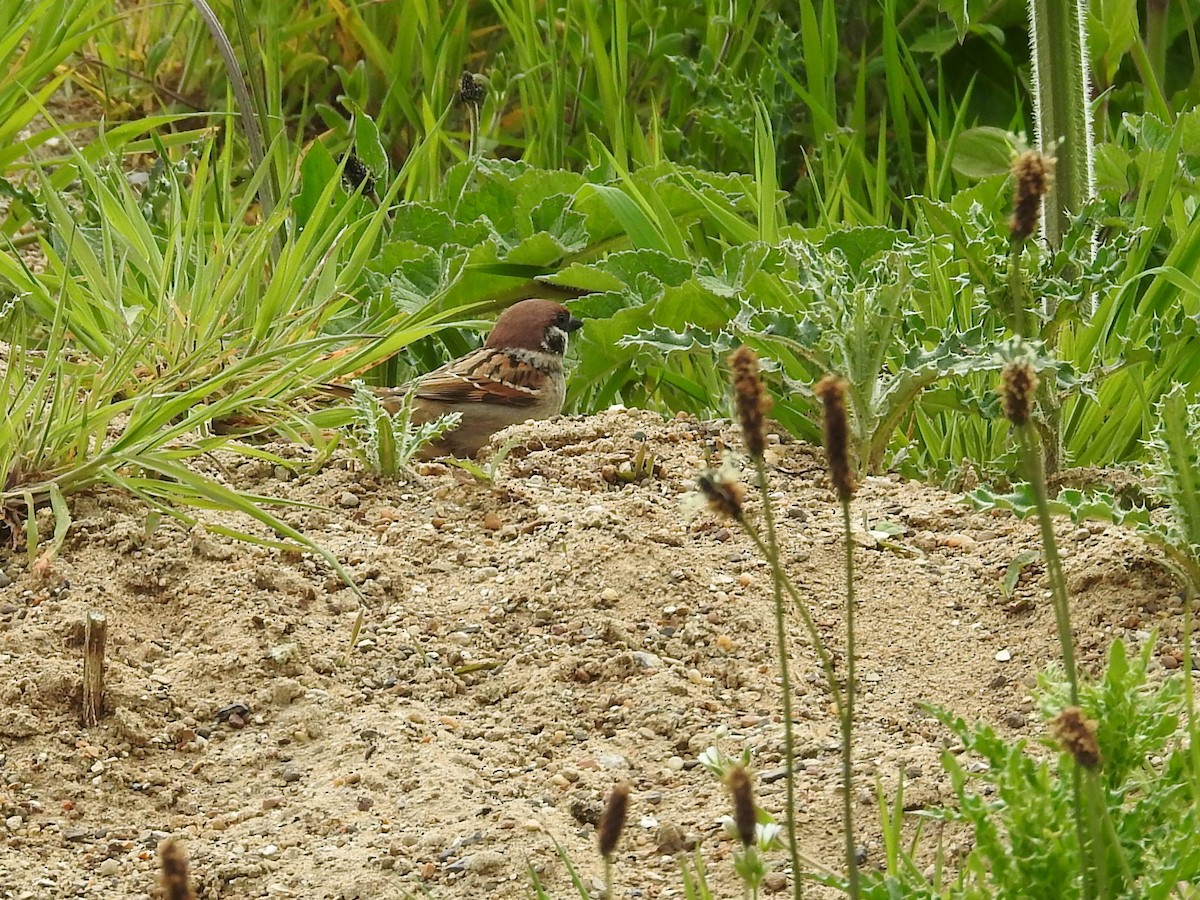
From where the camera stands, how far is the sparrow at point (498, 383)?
173 inches

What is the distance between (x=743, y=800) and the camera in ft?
4.94

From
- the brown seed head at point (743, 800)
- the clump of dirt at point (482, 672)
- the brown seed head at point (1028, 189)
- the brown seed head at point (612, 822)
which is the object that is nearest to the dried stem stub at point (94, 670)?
the clump of dirt at point (482, 672)

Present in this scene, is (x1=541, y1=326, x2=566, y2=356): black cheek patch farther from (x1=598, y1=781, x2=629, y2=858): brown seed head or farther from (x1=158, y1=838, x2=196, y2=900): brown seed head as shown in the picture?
(x1=158, y1=838, x2=196, y2=900): brown seed head

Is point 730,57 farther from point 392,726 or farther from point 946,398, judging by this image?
point 392,726

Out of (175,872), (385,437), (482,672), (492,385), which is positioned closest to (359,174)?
(492,385)

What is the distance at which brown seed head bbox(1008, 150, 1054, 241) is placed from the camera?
1569 millimetres

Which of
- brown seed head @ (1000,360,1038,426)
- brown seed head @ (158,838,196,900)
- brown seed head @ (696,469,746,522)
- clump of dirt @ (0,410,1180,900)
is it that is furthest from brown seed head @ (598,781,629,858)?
clump of dirt @ (0,410,1180,900)

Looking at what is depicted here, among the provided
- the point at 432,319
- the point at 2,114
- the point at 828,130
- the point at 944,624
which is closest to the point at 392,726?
the point at 944,624

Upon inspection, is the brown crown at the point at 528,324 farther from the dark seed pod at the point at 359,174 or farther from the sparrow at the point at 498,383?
the dark seed pod at the point at 359,174

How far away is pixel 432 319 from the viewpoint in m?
4.03

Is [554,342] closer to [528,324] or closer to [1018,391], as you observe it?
[528,324]

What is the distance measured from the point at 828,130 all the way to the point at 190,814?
138 inches

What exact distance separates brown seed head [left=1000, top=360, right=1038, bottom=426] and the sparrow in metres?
2.87

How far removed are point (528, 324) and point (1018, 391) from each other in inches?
124
